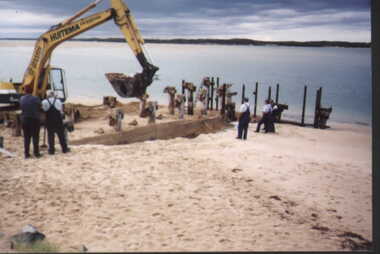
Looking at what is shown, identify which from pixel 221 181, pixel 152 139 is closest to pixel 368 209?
pixel 221 181

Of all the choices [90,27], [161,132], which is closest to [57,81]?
[90,27]

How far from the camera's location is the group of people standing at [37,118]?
584 cm

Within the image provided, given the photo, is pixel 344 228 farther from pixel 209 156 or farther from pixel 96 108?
pixel 96 108

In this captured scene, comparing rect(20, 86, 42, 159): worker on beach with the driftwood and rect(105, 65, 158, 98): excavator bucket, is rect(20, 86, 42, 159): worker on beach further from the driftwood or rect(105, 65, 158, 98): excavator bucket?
rect(105, 65, 158, 98): excavator bucket

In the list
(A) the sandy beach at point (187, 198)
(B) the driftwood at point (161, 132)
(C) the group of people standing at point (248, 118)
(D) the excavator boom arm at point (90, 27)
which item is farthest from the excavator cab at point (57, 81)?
(C) the group of people standing at point (248, 118)

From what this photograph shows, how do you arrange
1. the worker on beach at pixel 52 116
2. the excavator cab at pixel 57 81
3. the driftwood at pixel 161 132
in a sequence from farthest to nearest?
the excavator cab at pixel 57 81, the driftwood at pixel 161 132, the worker on beach at pixel 52 116

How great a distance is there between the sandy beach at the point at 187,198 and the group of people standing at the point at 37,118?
0.26m

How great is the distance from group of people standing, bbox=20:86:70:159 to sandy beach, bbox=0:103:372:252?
259mm

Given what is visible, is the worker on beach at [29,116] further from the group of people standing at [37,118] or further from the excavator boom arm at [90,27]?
the excavator boom arm at [90,27]

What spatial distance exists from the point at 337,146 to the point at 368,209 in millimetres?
4104

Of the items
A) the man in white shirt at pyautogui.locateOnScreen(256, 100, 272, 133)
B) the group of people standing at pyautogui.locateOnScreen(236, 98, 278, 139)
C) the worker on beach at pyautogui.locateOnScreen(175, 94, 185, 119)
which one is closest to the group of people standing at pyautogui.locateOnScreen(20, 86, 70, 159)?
the group of people standing at pyautogui.locateOnScreen(236, 98, 278, 139)

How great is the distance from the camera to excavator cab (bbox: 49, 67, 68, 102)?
9.10 m

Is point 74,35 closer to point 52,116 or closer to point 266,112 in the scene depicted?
point 52,116

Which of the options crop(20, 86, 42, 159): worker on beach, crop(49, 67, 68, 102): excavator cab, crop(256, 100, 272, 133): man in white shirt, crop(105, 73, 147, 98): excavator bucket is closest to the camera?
crop(20, 86, 42, 159): worker on beach
